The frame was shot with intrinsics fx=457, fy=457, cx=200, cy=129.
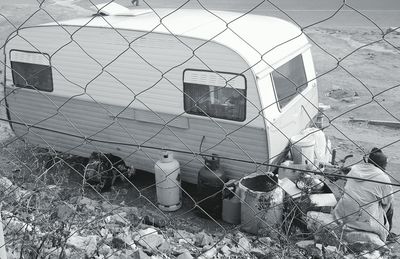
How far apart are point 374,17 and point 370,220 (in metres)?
12.0

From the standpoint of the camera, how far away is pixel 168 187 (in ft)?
20.3

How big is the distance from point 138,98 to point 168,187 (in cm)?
129

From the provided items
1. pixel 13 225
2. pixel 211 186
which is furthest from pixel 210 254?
pixel 211 186

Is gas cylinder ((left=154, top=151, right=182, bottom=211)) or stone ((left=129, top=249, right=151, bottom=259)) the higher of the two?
stone ((left=129, top=249, right=151, bottom=259))

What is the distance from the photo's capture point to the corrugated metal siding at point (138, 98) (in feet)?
18.8

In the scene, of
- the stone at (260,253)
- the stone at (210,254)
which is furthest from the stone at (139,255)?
the stone at (260,253)

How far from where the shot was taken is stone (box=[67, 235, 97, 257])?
322 centimetres

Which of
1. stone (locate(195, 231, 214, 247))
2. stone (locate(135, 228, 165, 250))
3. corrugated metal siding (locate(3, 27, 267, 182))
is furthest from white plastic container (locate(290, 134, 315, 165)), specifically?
stone (locate(135, 228, 165, 250))

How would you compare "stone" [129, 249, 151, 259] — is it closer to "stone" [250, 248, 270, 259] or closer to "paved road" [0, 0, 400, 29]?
"stone" [250, 248, 270, 259]

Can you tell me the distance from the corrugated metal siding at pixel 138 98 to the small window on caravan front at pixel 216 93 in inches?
3.5

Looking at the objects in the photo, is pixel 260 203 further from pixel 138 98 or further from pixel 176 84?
pixel 138 98

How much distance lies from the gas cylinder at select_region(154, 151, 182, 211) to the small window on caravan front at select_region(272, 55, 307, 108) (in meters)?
1.65

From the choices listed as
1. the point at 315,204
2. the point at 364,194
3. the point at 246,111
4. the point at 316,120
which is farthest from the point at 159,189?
the point at 316,120

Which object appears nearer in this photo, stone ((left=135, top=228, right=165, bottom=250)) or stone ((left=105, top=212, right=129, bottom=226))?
stone ((left=135, top=228, right=165, bottom=250))
